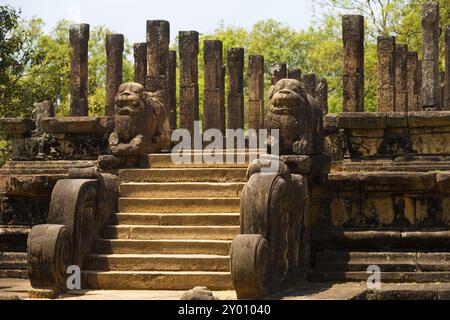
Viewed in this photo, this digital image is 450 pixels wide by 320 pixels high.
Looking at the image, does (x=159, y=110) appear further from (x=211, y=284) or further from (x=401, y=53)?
(x=401, y=53)

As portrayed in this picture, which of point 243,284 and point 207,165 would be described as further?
point 207,165

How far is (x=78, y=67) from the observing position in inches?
938

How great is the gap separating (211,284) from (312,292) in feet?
3.18

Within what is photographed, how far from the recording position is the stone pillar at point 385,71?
78.4ft

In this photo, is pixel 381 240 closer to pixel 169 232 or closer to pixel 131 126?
pixel 169 232

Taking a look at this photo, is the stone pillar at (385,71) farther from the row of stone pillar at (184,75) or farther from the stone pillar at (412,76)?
the stone pillar at (412,76)

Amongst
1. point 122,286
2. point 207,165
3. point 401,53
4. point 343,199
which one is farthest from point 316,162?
point 401,53

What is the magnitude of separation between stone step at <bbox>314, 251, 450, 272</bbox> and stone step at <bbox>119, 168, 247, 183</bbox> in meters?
1.23

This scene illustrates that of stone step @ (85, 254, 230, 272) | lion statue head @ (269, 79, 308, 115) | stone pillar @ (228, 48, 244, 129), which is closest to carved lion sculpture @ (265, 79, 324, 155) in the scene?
lion statue head @ (269, 79, 308, 115)

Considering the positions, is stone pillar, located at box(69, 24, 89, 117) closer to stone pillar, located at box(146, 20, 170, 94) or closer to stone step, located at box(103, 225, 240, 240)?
stone pillar, located at box(146, 20, 170, 94)

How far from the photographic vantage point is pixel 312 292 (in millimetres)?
10852

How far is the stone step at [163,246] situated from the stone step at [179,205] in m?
0.60

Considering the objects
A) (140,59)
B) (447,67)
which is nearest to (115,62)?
(140,59)
